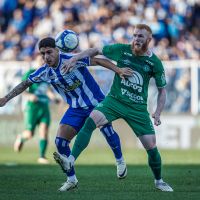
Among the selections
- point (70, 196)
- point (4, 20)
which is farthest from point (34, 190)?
point (4, 20)

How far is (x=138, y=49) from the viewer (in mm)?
12289

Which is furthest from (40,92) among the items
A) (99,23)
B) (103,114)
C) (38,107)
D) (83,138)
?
(83,138)

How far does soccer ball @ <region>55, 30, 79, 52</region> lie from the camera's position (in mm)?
12641

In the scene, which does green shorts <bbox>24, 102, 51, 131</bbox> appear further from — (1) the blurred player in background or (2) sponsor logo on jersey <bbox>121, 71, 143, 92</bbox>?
(2) sponsor logo on jersey <bbox>121, 71, 143, 92</bbox>

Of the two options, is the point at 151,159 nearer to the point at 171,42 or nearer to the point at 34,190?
the point at 34,190

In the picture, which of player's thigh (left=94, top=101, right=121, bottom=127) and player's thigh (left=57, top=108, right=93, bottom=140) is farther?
player's thigh (left=57, top=108, right=93, bottom=140)

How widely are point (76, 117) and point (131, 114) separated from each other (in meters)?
0.90

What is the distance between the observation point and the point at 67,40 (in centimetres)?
1267

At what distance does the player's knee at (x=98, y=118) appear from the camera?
12234 mm

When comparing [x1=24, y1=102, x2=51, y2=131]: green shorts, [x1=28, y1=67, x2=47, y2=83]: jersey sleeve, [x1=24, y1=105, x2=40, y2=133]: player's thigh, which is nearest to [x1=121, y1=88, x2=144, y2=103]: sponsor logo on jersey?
[x1=28, y1=67, x2=47, y2=83]: jersey sleeve

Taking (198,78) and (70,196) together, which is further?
(198,78)

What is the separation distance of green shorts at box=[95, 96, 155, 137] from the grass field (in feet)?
3.05

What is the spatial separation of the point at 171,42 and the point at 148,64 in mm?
15012

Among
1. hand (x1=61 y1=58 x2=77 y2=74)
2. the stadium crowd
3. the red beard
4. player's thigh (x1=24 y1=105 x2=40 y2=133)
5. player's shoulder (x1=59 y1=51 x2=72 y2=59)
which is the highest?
the stadium crowd
